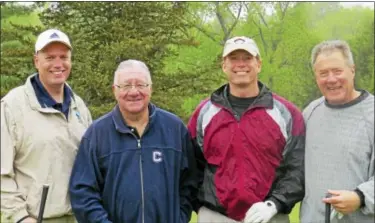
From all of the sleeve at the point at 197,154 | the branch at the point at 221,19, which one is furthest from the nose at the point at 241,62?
the branch at the point at 221,19

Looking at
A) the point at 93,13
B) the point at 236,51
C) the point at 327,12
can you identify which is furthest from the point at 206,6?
the point at 236,51

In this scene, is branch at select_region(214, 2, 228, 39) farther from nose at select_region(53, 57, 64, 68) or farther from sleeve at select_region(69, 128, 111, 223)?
sleeve at select_region(69, 128, 111, 223)

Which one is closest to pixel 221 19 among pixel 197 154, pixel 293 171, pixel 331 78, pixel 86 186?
pixel 197 154

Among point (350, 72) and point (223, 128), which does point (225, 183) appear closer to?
point (223, 128)

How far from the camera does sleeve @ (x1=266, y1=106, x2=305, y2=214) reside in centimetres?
478

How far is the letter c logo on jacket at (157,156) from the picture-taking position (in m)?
4.85

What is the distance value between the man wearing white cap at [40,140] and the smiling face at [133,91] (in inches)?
16.5

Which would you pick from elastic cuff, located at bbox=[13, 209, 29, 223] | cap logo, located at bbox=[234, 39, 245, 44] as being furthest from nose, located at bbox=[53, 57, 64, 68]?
cap logo, located at bbox=[234, 39, 245, 44]

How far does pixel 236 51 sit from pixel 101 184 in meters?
1.44

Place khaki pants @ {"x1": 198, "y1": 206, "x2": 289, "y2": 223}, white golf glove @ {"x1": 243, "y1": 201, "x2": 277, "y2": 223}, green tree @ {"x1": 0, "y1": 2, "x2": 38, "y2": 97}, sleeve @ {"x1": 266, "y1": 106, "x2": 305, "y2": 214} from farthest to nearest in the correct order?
green tree @ {"x1": 0, "y1": 2, "x2": 38, "y2": 97}, khaki pants @ {"x1": 198, "y1": 206, "x2": 289, "y2": 223}, sleeve @ {"x1": 266, "y1": 106, "x2": 305, "y2": 214}, white golf glove @ {"x1": 243, "y1": 201, "x2": 277, "y2": 223}

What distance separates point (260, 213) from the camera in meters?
4.68

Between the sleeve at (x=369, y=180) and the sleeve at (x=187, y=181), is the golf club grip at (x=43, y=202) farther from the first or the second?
the sleeve at (x=369, y=180)

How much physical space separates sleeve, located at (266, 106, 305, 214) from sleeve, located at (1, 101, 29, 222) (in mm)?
1821

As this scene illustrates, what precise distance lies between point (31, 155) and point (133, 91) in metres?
0.87
